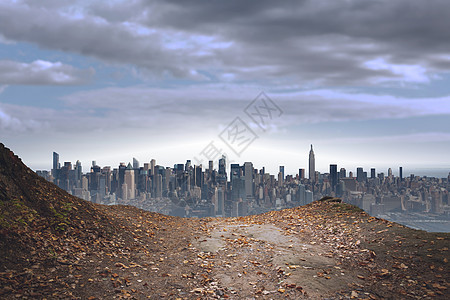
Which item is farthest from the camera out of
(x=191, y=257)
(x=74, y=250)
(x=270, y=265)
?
(x=191, y=257)

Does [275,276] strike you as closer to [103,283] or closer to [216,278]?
[216,278]

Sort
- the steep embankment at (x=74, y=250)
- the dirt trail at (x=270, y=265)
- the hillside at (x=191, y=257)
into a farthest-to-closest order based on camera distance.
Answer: the dirt trail at (x=270, y=265) < the hillside at (x=191, y=257) < the steep embankment at (x=74, y=250)

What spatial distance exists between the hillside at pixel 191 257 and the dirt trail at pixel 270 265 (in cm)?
4

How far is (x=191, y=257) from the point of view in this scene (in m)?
12.8

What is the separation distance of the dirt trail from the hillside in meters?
0.04

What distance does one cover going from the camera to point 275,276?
10633mm

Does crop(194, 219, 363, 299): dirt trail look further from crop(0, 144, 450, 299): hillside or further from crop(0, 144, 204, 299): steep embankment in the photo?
crop(0, 144, 204, 299): steep embankment

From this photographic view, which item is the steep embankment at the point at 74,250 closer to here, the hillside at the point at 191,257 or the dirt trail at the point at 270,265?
the hillside at the point at 191,257

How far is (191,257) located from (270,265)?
3.08 m

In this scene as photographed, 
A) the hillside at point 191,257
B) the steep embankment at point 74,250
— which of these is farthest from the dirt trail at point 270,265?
the steep embankment at point 74,250

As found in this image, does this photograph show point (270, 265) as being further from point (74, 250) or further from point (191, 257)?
point (74, 250)

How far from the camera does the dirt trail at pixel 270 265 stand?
9.75 metres

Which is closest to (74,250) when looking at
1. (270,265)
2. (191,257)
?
(191,257)

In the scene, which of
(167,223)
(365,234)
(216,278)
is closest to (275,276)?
(216,278)
